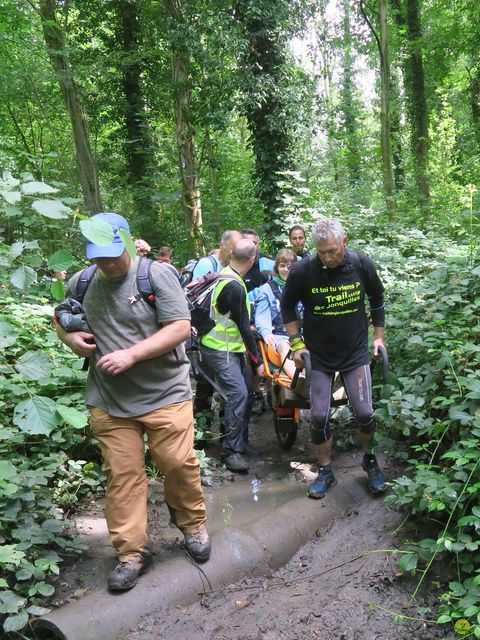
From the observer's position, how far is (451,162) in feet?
59.4

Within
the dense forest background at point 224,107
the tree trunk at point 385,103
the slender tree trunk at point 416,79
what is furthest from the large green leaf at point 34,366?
the slender tree trunk at point 416,79

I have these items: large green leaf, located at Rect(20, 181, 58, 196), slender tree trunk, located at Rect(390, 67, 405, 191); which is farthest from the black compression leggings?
slender tree trunk, located at Rect(390, 67, 405, 191)

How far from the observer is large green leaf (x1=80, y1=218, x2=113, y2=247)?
5.45 ft

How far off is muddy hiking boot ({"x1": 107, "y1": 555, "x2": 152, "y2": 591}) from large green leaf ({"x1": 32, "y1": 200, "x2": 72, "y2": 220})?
208 cm

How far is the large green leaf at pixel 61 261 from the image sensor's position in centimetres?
217

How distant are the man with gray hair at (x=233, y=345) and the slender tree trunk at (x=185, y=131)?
6822mm

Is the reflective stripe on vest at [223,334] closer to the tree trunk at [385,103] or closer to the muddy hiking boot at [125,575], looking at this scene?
the muddy hiking boot at [125,575]

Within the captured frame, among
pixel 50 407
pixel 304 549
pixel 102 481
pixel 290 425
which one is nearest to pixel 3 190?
pixel 50 407

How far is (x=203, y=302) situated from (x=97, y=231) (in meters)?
3.37

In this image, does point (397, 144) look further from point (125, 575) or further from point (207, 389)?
point (125, 575)

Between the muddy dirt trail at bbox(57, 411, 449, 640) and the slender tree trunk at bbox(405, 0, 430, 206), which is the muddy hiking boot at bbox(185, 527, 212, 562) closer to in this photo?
the muddy dirt trail at bbox(57, 411, 449, 640)

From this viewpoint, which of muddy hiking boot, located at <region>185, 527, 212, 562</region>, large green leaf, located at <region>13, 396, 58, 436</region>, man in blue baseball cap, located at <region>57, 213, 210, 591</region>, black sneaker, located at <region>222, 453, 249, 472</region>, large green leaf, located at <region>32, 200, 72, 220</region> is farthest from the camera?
black sneaker, located at <region>222, 453, 249, 472</region>

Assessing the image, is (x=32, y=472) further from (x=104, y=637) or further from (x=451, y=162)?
(x=451, y=162)

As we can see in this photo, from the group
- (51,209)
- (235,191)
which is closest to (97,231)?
(51,209)
